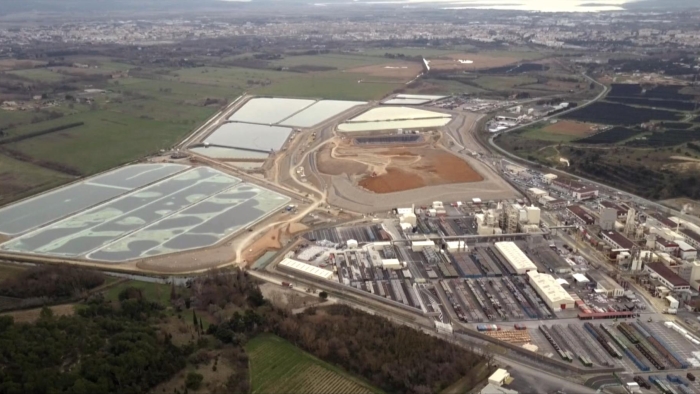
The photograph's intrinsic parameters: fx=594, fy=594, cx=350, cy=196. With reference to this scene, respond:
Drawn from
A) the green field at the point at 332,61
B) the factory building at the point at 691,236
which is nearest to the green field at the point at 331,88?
the green field at the point at 332,61

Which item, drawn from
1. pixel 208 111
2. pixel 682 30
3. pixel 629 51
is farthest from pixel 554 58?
pixel 208 111

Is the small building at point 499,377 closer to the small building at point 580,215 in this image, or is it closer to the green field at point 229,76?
the small building at point 580,215

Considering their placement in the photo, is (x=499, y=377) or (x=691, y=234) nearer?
(x=499, y=377)

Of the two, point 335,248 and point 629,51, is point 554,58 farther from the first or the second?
point 335,248

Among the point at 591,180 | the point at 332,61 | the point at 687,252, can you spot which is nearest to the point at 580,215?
the point at 687,252

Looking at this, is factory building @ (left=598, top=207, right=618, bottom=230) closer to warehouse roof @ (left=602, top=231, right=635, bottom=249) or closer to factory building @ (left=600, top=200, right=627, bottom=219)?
warehouse roof @ (left=602, top=231, right=635, bottom=249)

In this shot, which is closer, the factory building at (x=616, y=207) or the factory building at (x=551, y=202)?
the factory building at (x=616, y=207)

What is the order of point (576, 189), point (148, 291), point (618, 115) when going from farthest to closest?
point (618, 115), point (576, 189), point (148, 291)

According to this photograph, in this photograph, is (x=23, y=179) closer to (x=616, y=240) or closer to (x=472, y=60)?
(x=616, y=240)
